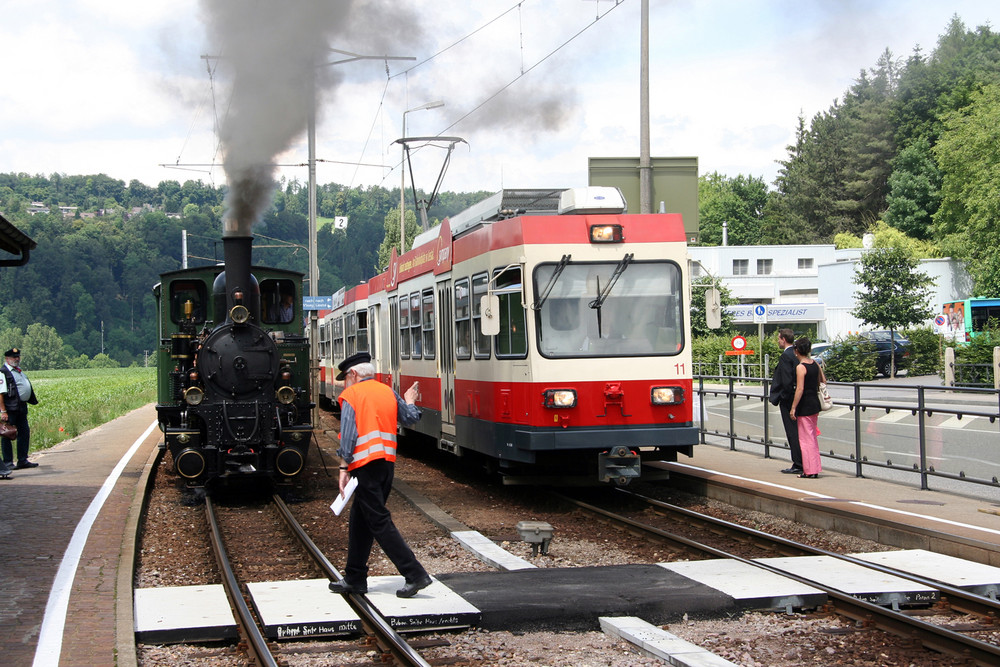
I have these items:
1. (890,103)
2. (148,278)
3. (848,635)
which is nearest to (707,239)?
(890,103)

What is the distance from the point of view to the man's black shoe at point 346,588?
7.39 m

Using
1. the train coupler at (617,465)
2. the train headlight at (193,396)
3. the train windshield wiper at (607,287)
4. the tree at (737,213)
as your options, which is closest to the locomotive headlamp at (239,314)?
the train headlight at (193,396)

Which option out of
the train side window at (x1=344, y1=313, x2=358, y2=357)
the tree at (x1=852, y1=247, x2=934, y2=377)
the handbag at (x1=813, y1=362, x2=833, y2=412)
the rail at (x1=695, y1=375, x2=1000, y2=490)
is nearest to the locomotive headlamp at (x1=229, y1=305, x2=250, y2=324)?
the handbag at (x1=813, y1=362, x2=833, y2=412)

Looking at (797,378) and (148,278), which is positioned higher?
(148,278)

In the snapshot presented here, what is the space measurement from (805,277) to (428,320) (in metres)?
53.8

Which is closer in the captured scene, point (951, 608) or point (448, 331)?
point (951, 608)

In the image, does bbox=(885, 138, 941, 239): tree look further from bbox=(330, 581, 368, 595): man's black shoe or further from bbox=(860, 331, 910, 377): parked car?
bbox=(330, 581, 368, 595): man's black shoe

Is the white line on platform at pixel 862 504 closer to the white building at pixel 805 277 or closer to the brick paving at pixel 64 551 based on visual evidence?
the brick paving at pixel 64 551

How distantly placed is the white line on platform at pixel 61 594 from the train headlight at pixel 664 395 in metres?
5.85

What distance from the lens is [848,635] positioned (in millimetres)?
6648

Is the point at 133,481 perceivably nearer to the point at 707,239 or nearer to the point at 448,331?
the point at 448,331

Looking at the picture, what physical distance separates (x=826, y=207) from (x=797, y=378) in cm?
8088

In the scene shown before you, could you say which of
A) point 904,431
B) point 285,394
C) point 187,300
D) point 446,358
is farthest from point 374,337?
point 904,431

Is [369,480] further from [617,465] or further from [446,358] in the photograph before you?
[446,358]
